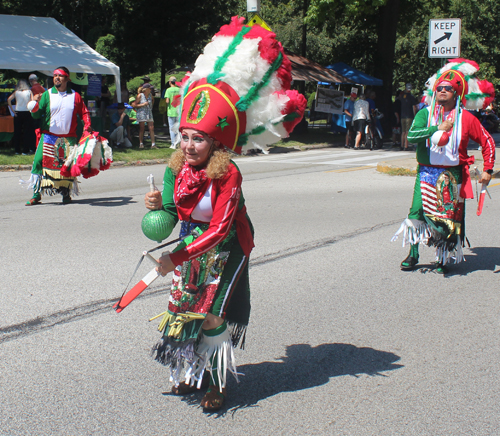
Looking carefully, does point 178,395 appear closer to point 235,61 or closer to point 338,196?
point 235,61

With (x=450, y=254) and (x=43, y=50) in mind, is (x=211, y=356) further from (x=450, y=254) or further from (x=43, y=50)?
(x=43, y=50)

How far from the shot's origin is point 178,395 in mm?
3408

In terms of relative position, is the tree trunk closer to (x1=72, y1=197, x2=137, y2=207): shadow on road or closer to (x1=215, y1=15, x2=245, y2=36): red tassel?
(x1=72, y1=197, x2=137, y2=207): shadow on road

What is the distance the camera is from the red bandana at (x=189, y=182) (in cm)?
304

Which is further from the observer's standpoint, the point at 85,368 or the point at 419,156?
the point at 419,156

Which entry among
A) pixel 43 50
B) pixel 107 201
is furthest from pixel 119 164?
pixel 107 201

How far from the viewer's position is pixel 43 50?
16.5 metres

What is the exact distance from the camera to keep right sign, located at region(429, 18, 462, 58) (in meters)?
12.6

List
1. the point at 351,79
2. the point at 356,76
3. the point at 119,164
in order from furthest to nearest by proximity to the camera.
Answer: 1. the point at 356,76
2. the point at 351,79
3. the point at 119,164

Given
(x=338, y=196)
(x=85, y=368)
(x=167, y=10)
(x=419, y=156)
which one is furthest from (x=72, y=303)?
(x=167, y=10)

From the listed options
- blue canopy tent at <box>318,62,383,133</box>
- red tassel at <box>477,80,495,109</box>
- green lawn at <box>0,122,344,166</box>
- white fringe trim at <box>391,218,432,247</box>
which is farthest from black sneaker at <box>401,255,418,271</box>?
blue canopy tent at <box>318,62,383,133</box>

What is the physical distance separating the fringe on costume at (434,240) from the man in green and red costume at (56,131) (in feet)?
15.6

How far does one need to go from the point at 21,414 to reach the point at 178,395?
0.81m

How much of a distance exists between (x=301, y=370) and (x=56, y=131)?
612 centimetres
